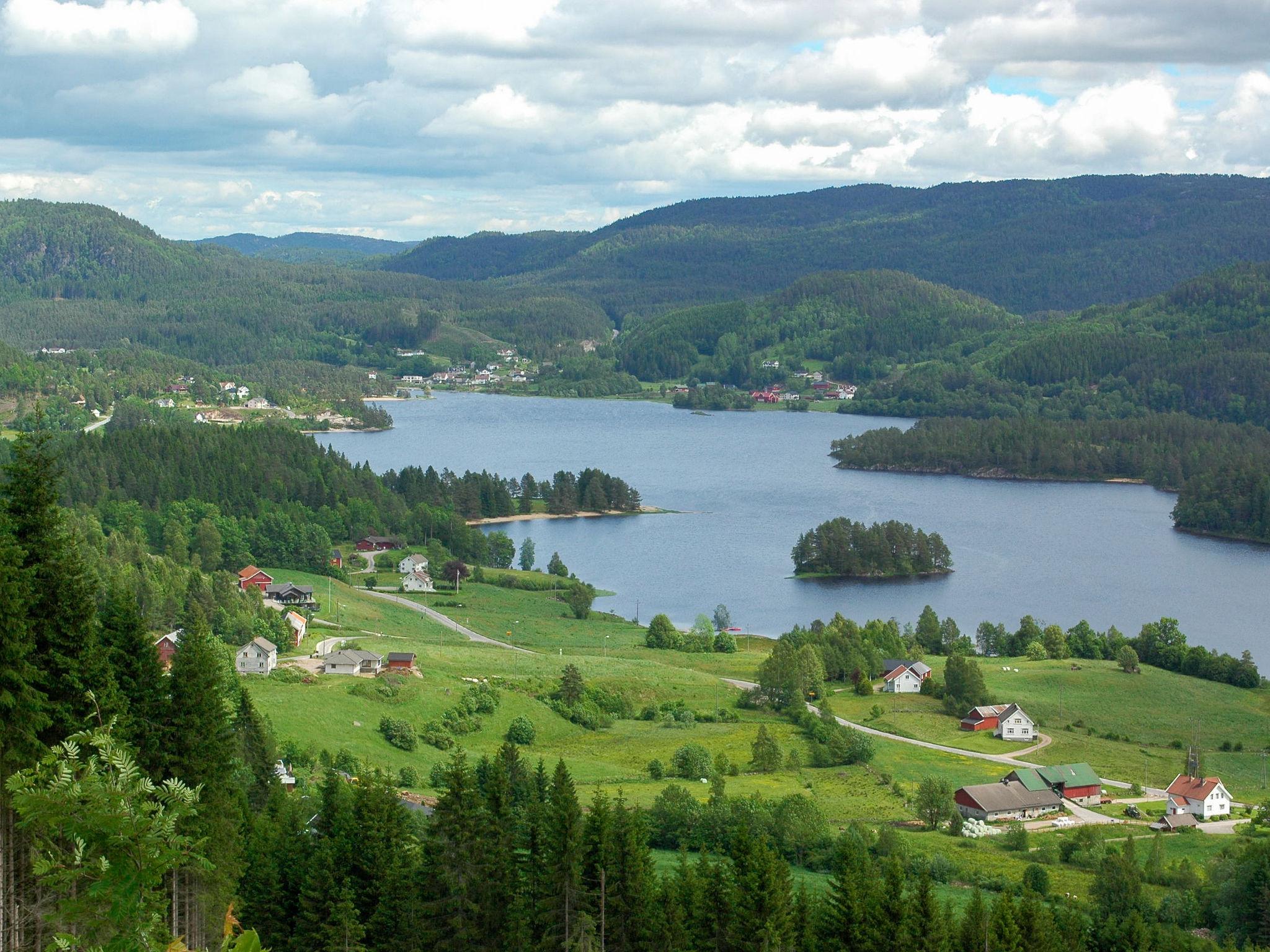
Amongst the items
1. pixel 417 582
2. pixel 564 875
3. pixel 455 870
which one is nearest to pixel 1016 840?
pixel 564 875

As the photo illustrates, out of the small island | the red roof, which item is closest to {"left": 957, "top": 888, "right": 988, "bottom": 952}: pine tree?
the red roof

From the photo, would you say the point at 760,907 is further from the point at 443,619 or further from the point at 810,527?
the point at 810,527

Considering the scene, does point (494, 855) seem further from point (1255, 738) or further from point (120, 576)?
point (1255, 738)

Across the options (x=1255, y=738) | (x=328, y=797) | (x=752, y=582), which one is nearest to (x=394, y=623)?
(x=752, y=582)

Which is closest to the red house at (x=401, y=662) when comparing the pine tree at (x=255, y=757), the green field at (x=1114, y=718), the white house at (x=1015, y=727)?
the green field at (x=1114, y=718)

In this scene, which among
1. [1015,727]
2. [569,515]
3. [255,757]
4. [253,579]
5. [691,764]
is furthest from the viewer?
[569,515]

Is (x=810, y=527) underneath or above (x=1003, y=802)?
above
